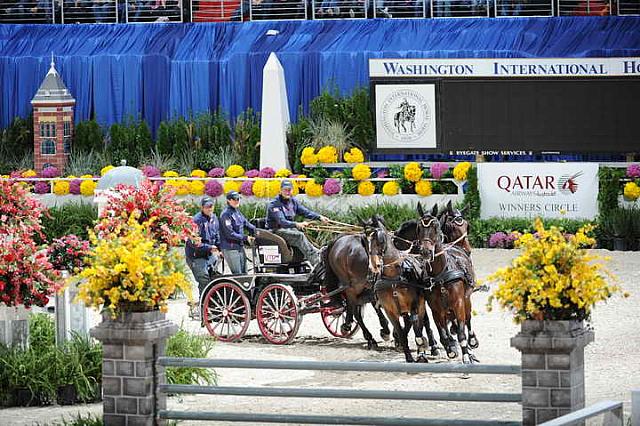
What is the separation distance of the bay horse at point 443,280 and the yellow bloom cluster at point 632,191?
11127mm

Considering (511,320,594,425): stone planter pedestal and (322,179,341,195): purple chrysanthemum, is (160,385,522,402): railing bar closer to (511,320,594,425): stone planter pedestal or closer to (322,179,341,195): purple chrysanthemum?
(511,320,594,425): stone planter pedestal

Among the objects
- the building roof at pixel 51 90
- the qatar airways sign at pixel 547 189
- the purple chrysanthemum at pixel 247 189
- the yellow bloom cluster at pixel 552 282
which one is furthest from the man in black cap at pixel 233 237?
the building roof at pixel 51 90

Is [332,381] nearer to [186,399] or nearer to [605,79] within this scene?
[186,399]

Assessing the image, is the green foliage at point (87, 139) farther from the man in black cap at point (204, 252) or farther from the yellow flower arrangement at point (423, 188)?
the man in black cap at point (204, 252)

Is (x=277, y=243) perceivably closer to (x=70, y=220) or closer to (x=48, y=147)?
(x=70, y=220)

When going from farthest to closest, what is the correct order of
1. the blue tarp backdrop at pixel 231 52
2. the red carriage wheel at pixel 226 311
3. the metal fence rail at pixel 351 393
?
1. the blue tarp backdrop at pixel 231 52
2. the red carriage wheel at pixel 226 311
3. the metal fence rail at pixel 351 393

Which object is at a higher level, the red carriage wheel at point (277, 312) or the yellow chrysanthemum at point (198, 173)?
the yellow chrysanthemum at point (198, 173)

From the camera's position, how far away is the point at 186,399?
15.1m

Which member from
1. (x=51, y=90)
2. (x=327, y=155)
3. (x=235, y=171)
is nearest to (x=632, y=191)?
(x=327, y=155)

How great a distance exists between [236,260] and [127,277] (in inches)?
295

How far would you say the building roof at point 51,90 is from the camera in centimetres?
3350

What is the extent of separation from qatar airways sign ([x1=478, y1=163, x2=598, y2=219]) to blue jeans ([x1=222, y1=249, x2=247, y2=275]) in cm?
911

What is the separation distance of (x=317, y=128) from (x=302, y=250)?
11858 millimetres

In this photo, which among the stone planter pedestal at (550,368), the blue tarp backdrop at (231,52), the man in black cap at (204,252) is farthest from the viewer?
the blue tarp backdrop at (231,52)
